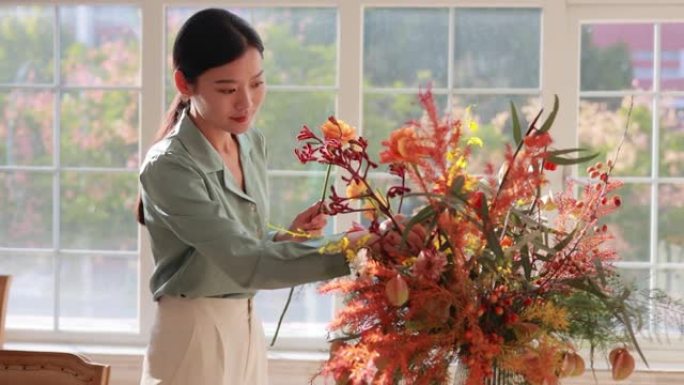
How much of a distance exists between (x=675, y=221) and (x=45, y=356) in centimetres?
241

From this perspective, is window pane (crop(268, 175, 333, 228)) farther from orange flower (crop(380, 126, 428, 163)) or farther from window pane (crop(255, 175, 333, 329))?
orange flower (crop(380, 126, 428, 163))

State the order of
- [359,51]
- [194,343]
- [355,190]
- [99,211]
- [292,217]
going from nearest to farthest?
[355,190] → [194,343] → [359,51] → [292,217] → [99,211]

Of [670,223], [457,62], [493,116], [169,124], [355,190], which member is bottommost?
[670,223]

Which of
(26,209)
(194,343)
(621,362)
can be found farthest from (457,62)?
(621,362)

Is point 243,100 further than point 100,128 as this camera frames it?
No

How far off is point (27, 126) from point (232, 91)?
2.13 metres

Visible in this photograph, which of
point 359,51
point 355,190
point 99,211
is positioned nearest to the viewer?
point 355,190

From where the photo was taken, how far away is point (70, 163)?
4.12 meters

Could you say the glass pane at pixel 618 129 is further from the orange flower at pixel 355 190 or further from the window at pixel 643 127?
the orange flower at pixel 355 190

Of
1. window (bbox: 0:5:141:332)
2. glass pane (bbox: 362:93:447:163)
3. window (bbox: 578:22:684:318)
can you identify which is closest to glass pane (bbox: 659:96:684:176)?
window (bbox: 578:22:684:318)

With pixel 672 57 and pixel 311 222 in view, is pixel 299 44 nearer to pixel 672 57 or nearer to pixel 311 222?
pixel 672 57

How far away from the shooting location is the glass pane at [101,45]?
4055 mm

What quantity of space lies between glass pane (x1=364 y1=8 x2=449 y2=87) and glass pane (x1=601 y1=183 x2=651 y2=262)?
728 mm

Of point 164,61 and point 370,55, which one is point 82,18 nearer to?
point 164,61
